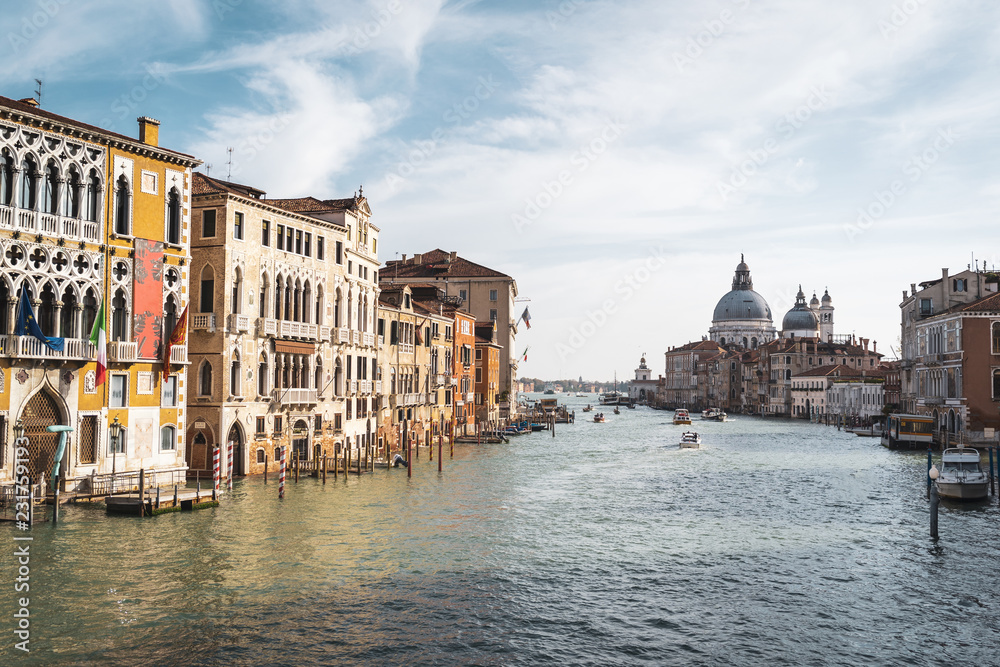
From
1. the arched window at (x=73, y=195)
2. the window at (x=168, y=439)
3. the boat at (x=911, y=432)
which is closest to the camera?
the arched window at (x=73, y=195)

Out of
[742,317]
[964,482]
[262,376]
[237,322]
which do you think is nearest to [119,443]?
[237,322]

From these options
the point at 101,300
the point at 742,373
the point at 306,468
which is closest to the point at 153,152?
the point at 101,300

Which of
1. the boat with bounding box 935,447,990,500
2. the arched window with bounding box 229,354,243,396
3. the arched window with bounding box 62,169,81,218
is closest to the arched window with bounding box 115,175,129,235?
the arched window with bounding box 62,169,81,218

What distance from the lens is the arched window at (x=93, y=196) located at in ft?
85.0

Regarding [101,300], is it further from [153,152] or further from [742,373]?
[742,373]

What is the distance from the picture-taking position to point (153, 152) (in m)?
27.8

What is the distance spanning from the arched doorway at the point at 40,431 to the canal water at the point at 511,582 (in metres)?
1.96

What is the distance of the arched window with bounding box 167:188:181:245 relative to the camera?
94.1 ft

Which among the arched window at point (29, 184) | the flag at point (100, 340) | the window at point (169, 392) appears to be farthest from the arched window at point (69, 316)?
the window at point (169, 392)

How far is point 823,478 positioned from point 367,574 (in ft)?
93.4

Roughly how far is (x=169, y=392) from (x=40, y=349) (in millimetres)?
5052

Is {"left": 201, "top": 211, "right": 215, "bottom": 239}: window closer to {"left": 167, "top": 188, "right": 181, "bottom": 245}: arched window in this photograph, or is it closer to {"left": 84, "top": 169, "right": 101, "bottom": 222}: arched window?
{"left": 167, "top": 188, "right": 181, "bottom": 245}: arched window

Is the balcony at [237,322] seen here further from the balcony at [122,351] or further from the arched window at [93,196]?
the arched window at [93,196]

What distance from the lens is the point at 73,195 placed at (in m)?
25.5
